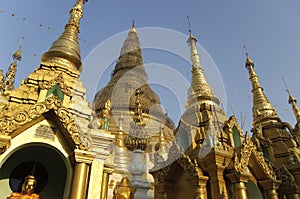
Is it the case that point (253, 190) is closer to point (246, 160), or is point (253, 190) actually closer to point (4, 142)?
point (246, 160)

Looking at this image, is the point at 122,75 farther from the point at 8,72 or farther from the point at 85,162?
the point at 85,162

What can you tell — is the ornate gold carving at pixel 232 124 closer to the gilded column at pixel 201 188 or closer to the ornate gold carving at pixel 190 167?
the ornate gold carving at pixel 190 167

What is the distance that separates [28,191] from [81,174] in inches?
46.8

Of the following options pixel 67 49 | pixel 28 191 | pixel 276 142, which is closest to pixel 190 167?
pixel 28 191

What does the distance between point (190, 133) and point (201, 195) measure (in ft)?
11.0

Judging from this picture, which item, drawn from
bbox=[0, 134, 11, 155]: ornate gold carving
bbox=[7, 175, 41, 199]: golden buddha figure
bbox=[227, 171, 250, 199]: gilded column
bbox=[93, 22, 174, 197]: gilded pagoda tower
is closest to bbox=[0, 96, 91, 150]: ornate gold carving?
bbox=[0, 134, 11, 155]: ornate gold carving

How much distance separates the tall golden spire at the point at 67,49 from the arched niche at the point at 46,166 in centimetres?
492

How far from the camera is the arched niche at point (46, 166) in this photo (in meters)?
5.89

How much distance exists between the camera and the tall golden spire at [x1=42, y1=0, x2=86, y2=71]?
10484mm

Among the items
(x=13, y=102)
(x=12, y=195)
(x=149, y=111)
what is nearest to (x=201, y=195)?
(x=12, y=195)

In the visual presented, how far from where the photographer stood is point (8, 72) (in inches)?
691

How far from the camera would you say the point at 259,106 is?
16641 millimetres

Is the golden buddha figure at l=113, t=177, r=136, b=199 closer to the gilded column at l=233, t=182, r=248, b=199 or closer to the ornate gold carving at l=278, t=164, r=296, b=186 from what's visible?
the gilded column at l=233, t=182, r=248, b=199

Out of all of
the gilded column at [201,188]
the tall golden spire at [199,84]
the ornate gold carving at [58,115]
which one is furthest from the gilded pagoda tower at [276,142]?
the ornate gold carving at [58,115]
